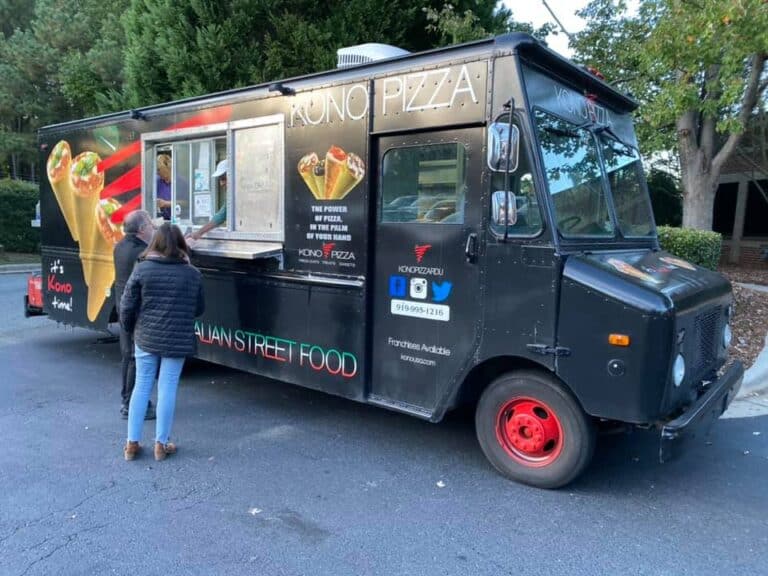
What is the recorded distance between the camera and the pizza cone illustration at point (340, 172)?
15.0 feet

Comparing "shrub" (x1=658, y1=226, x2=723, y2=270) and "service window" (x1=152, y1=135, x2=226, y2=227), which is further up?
"service window" (x1=152, y1=135, x2=226, y2=227)

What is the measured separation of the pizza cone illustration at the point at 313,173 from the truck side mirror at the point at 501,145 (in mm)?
1603

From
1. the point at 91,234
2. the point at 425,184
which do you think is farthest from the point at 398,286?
the point at 91,234

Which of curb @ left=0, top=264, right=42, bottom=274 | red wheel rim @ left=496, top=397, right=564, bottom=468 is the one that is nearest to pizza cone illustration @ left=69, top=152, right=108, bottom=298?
red wheel rim @ left=496, top=397, right=564, bottom=468

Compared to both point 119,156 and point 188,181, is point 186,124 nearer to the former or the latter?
point 188,181

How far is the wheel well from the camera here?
13.0 feet

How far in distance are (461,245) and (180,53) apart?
830 cm

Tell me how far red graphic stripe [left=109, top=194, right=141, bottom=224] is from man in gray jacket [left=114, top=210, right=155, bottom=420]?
3.76 feet

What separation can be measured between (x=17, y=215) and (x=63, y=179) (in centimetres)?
1564

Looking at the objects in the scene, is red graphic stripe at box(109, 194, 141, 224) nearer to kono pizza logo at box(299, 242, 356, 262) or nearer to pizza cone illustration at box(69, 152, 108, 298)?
pizza cone illustration at box(69, 152, 108, 298)

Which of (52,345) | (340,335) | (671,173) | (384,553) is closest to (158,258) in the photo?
(340,335)

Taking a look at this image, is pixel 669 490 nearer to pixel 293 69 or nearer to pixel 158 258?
pixel 158 258

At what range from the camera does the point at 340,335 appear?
472 centimetres

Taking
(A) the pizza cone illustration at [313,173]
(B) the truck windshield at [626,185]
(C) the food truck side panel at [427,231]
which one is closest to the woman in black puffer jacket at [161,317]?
(A) the pizza cone illustration at [313,173]
